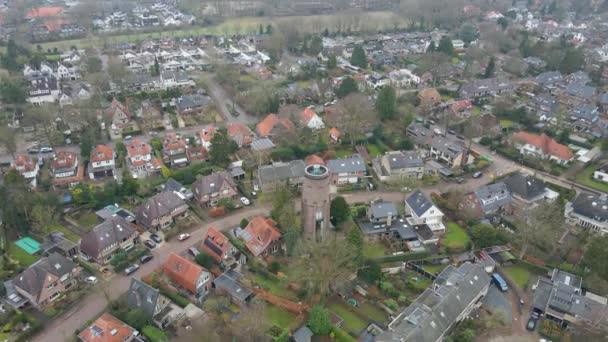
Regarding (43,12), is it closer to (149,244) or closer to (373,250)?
(149,244)

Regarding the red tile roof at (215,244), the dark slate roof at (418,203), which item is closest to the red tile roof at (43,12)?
the red tile roof at (215,244)

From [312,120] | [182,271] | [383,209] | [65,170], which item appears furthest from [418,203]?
[65,170]

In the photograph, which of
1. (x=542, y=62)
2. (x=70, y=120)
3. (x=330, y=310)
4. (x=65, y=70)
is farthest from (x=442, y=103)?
(x=65, y=70)

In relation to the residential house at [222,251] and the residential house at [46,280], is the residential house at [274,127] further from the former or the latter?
the residential house at [46,280]

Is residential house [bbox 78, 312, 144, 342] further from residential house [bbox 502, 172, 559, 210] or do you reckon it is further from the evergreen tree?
the evergreen tree

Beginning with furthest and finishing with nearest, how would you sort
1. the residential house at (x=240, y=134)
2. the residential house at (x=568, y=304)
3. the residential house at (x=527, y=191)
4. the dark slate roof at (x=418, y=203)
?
the residential house at (x=240, y=134), the residential house at (x=527, y=191), the dark slate roof at (x=418, y=203), the residential house at (x=568, y=304)

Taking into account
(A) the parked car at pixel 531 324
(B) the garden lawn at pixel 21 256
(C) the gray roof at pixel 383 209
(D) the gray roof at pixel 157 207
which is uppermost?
(D) the gray roof at pixel 157 207

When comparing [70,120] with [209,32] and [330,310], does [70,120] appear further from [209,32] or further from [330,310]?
[209,32]

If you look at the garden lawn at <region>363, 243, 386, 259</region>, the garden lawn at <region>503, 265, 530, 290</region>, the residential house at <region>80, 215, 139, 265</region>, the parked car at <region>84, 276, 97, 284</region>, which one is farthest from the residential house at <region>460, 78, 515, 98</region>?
the parked car at <region>84, 276, 97, 284</region>
